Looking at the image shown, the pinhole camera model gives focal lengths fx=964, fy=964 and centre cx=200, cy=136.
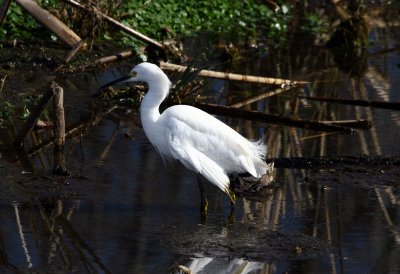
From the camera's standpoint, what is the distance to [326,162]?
9.41 metres

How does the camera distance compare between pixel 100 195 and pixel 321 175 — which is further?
pixel 321 175

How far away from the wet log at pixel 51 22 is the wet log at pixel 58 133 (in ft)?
10.9

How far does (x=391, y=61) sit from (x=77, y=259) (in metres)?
9.35

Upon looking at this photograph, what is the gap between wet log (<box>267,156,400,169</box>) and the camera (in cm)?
938

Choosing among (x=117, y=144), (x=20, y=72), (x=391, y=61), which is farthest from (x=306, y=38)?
(x=117, y=144)

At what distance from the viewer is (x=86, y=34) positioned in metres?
13.0

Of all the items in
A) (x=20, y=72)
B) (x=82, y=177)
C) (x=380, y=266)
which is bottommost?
(x=380, y=266)

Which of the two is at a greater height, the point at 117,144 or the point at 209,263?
the point at 117,144

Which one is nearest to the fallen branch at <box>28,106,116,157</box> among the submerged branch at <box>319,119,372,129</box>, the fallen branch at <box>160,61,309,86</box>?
the fallen branch at <box>160,61,309,86</box>

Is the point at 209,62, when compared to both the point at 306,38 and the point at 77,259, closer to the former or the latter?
the point at 306,38

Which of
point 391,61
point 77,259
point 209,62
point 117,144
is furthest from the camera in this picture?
point 391,61

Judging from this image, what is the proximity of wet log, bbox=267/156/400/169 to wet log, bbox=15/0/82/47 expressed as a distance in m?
4.05

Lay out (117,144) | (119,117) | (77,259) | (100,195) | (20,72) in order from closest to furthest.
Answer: (77,259) < (100,195) < (117,144) < (119,117) < (20,72)

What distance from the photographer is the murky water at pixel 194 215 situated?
22.6ft
